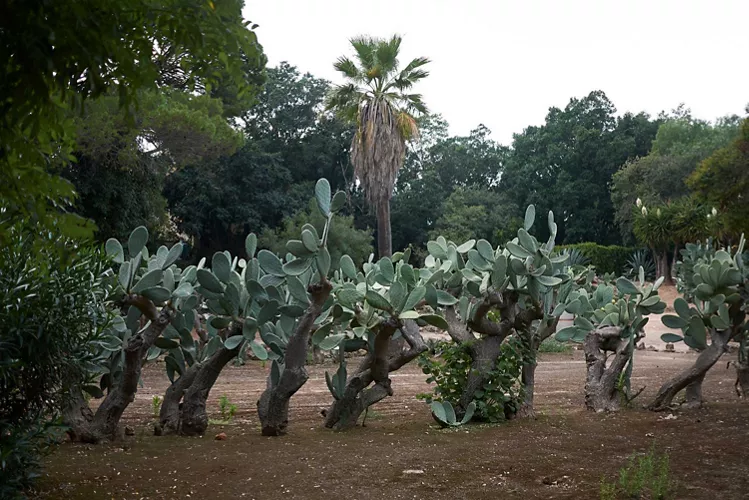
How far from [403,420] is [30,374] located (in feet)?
11.4

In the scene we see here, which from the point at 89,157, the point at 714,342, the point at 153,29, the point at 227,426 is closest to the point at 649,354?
the point at 714,342

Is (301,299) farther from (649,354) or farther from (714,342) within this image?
(649,354)

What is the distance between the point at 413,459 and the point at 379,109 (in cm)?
1880

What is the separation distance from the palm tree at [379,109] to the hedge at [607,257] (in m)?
11.8

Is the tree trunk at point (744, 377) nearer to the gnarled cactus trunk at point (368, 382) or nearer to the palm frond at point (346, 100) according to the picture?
the gnarled cactus trunk at point (368, 382)

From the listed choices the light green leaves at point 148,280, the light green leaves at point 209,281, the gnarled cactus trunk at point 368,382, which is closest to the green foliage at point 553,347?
the gnarled cactus trunk at point 368,382

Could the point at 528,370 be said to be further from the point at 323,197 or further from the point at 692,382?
the point at 323,197

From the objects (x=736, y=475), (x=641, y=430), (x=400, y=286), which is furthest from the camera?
(x=641, y=430)

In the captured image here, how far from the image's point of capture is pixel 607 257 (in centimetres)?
3272

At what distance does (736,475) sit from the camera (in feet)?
14.4

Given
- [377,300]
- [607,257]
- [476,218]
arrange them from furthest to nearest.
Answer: [476,218], [607,257], [377,300]

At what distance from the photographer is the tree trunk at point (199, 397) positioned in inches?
221

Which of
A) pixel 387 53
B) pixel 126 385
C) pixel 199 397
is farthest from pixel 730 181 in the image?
pixel 387 53

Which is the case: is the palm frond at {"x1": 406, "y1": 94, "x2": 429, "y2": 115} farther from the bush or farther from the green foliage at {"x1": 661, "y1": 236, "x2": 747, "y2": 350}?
the bush
